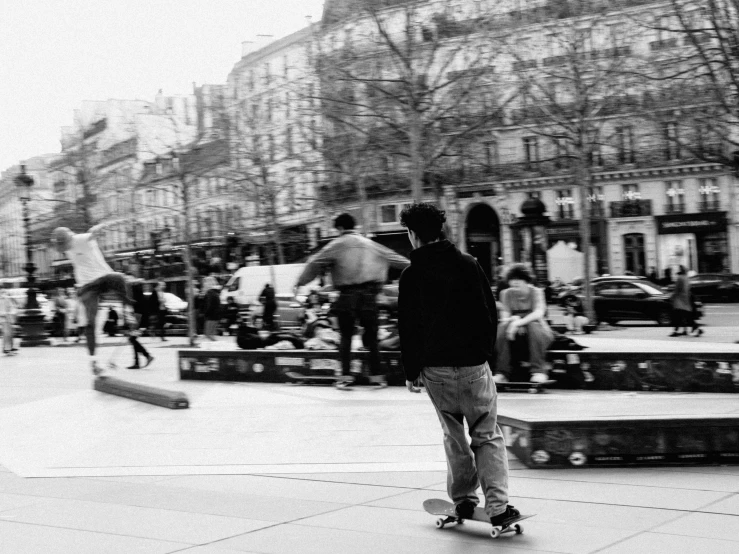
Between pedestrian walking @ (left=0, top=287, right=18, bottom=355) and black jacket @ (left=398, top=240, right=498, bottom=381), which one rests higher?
black jacket @ (left=398, top=240, right=498, bottom=381)

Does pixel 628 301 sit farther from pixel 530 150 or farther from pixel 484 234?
pixel 484 234

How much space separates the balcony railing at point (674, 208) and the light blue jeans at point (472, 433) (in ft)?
165

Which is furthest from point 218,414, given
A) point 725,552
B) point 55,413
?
point 725,552

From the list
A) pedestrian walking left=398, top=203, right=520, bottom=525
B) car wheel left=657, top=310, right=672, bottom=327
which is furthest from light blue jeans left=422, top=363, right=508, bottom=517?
car wheel left=657, top=310, right=672, bottom=327

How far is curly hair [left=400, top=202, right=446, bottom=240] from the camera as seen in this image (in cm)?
523

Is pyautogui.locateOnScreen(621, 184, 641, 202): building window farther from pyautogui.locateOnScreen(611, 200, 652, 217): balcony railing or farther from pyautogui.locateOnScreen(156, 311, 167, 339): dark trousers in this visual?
pyautogui.locateOnScreen(156, 311, 167, 339): dark trousers

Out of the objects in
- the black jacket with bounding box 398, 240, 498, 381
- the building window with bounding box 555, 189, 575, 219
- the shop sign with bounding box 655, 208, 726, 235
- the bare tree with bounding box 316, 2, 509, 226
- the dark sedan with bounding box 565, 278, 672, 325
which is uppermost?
the bare tree with bounding box 316, 2, 509, 226

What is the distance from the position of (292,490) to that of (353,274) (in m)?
4.95

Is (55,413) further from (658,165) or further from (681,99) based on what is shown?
(658,165)

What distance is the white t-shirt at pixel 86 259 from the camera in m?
12.4

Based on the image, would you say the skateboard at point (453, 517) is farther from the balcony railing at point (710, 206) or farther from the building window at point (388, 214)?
the building window at point (388, 214)

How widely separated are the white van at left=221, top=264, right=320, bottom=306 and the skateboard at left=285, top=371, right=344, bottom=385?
22024 mm

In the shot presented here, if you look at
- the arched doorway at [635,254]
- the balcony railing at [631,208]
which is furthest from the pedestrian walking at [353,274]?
the arched doorway at [635,254]

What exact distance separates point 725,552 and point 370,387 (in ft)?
24.0
